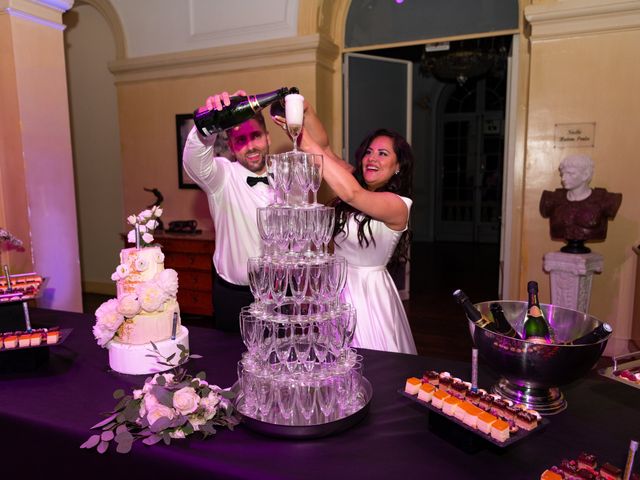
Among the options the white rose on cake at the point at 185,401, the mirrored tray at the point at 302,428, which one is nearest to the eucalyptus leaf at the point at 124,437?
the white rose on cake at the point at 185,401

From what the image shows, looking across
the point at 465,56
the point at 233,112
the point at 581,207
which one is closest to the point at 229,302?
the point at 233,112

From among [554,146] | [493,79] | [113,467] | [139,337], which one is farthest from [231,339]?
[493,79]

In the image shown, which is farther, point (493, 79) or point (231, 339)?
point (493, 79)

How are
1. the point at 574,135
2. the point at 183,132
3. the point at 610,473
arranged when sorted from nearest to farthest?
1. the point at 610,473
2. the point at 574,135
3. the point at 183,132

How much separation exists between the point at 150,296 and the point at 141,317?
74 millimetres

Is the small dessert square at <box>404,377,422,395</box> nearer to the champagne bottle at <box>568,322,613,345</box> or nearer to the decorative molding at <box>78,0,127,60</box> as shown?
the champagne bottle at <box>568,322,613,345</box>

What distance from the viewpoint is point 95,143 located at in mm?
6484

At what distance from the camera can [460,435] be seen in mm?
1204

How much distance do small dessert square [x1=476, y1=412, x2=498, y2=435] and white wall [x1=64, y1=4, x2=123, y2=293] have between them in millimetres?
5939

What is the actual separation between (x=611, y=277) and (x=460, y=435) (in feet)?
11.5

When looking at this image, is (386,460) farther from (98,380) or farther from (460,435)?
(98,380)

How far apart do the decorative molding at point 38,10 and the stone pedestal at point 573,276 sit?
13.7 feet

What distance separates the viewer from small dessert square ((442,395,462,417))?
123cm

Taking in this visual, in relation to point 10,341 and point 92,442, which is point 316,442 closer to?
point 92,442
